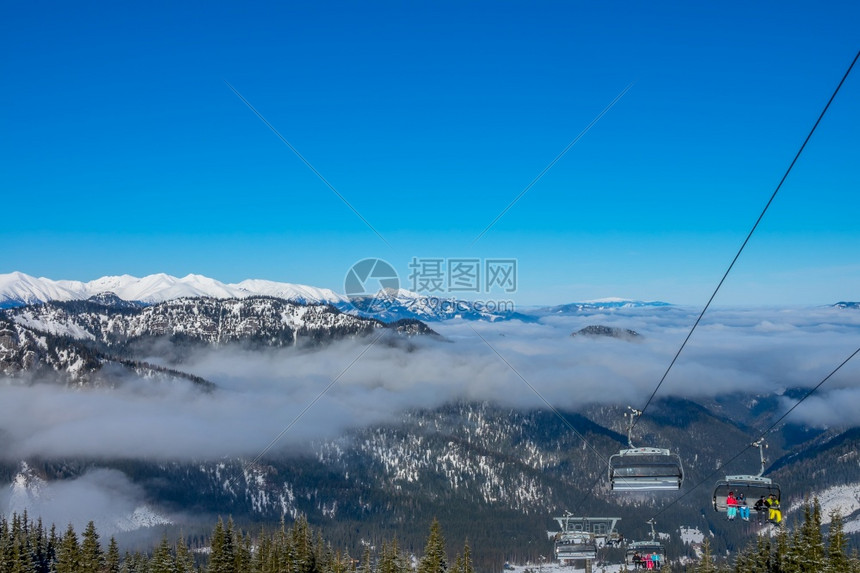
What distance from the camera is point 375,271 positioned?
295 ft

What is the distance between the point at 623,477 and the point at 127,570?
72.3 m

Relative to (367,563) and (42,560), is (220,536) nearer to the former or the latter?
(367,563)

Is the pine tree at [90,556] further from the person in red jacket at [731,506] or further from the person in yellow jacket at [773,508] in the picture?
the person in yellow jacket at [773,508]

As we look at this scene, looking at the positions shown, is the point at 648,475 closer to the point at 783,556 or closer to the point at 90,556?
the point at 783,556

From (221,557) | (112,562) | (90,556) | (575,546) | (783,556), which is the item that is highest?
(575,546)

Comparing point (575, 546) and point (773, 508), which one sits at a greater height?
point (773, 508)

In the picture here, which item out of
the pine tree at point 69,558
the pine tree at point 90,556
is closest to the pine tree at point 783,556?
the pine tree at point 90,556

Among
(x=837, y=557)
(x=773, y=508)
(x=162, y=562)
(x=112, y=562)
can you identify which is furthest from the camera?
(x=112, y=562)

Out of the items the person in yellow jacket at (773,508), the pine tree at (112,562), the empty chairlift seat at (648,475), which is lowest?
the pine tree at (112,562)

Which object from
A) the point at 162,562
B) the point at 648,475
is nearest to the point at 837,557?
the point at 648,475

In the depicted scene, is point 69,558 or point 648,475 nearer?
point 648,475

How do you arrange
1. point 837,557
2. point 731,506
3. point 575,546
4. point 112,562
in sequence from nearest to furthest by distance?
point 731,506 < point 575,546 < point 837,557 < point 112,562

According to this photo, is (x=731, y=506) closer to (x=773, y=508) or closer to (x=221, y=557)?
(x=773, y=508)

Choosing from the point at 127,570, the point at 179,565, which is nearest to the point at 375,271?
the point at 179,565
